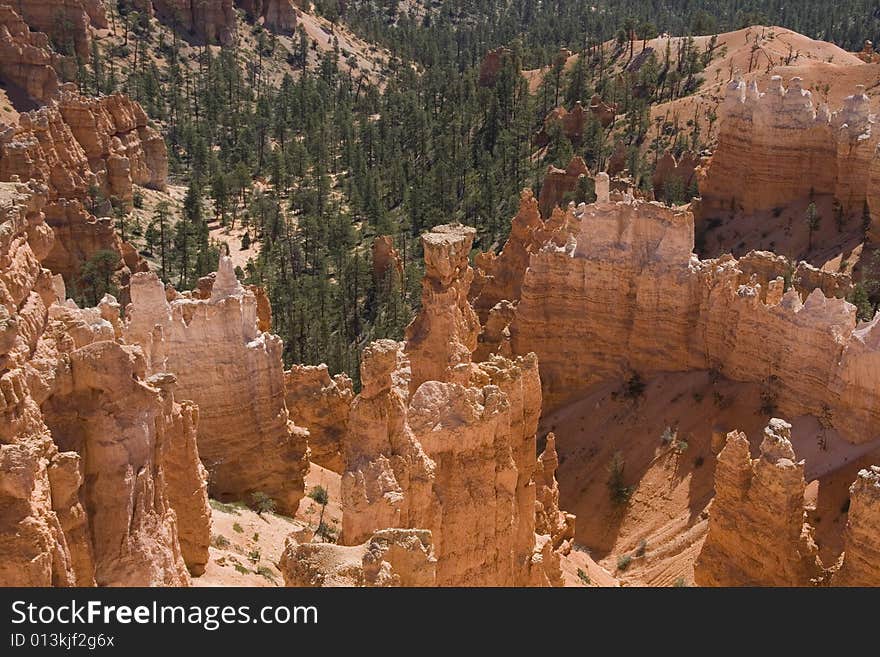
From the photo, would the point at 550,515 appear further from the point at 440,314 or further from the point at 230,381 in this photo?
the point at 230,381

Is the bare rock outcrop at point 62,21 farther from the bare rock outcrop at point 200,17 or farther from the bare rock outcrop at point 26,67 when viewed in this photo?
the bare rock outcrop at point 200,17

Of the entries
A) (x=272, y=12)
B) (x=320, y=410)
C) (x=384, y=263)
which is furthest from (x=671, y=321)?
(x=272, y=12)

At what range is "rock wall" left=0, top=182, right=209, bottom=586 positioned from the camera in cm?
1276

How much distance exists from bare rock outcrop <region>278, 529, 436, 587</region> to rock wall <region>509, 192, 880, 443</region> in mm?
19580

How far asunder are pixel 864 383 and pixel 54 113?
51.2m

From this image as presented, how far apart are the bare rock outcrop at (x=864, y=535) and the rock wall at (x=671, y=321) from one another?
7.99 meters

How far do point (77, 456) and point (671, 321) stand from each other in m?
26.7

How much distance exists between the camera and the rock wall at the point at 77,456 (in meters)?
12.8

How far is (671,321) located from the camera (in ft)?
121

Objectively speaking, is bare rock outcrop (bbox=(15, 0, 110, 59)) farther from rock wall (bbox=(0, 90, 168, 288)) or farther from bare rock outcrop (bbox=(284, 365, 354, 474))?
bare rock outcrop (bbox=(284, 365, 354, 474))

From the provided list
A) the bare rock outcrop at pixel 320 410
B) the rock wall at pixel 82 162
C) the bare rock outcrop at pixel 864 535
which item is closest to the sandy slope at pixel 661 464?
the bare rock outcrop at pixel 864 535

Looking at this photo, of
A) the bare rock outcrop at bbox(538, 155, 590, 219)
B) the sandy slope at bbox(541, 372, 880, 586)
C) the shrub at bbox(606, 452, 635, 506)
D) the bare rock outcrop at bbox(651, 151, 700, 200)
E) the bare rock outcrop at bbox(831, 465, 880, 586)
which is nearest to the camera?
the bare rock outcrop at bbox(831, 465, 880, 586)

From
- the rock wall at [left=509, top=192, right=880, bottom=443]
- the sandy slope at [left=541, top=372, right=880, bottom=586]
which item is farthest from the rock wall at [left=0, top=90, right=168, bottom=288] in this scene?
the sandy slope at [left=541, top=372, right=880, bottom=586]

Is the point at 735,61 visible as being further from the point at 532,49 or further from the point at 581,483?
the point at 581,483
